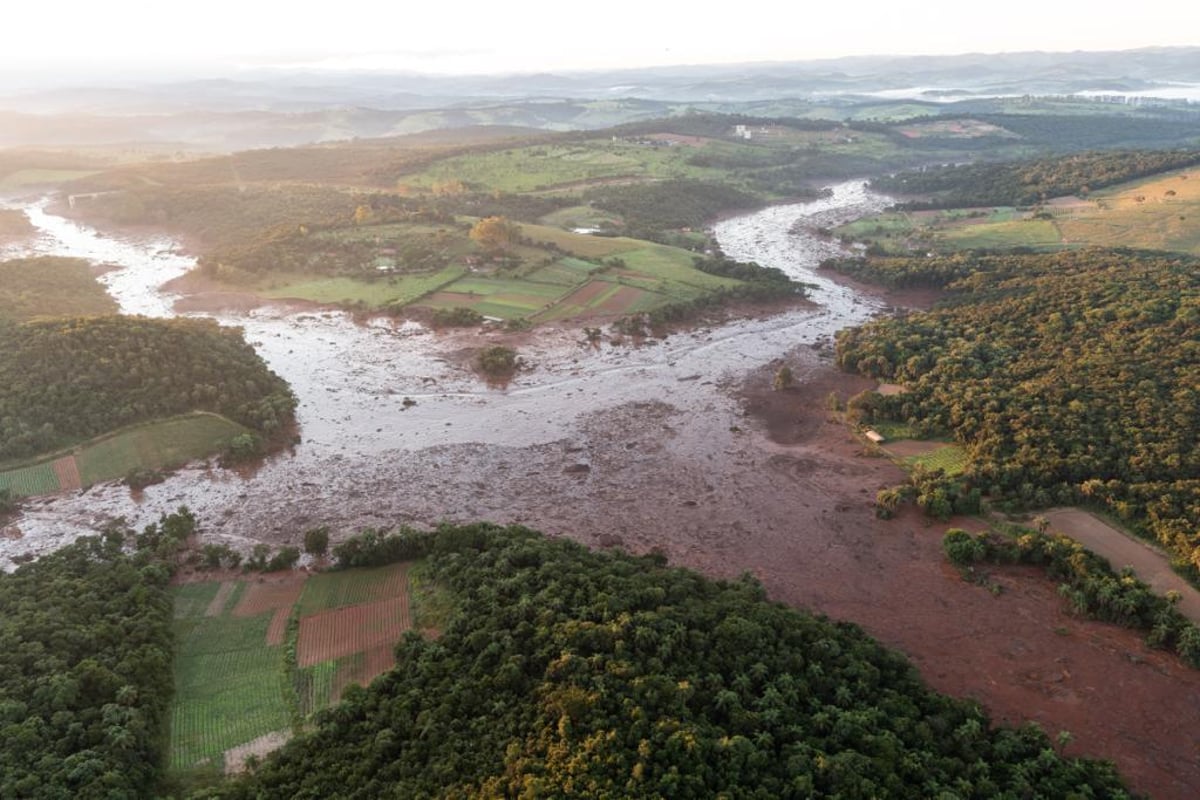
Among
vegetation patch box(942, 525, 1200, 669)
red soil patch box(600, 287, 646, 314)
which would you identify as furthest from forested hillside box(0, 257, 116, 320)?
vegetation patch box(942, 525, 1200, 669)

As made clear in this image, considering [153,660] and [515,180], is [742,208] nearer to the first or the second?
[515,180]

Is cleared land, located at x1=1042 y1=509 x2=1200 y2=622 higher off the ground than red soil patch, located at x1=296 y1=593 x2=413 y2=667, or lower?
higher

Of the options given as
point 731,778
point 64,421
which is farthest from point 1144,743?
point 64,421

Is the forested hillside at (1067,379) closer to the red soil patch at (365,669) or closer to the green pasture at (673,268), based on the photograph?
Result: the green pasture at (673,268)

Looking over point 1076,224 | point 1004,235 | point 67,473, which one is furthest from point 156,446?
point 1076,224

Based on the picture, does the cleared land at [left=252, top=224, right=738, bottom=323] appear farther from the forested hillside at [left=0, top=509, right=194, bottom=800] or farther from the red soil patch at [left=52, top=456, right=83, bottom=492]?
the forested hillside at [left=0, top=509, right=194, bottom=800]

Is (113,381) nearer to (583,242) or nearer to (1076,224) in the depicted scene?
(583,242)
